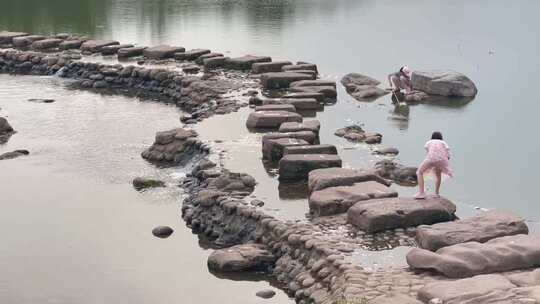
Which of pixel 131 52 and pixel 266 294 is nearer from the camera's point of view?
pixel 266 294

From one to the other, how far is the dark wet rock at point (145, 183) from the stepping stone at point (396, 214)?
6002 millimetres

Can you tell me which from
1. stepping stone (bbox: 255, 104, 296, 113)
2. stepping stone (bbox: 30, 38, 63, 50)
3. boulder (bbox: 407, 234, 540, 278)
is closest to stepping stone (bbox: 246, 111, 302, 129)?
stepping stone (bbox: 255, 104, 296, 113)

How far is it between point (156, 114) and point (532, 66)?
43.2 feet

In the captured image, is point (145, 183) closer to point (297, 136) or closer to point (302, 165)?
point (297, 136)

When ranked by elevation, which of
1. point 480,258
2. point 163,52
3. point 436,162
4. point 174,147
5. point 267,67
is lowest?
point 174,147

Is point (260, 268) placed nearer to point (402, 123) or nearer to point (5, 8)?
point (402, 123)

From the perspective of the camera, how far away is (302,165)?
1591 cm

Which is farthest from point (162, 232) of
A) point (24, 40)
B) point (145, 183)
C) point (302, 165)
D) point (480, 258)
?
point (24, 40)

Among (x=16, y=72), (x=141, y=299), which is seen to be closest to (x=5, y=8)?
(x=16, y=72)

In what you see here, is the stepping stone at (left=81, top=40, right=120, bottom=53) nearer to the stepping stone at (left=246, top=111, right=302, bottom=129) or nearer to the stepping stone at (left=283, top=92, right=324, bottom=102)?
the stepping stone at (left=283, top=92, right=324, bottom=102)

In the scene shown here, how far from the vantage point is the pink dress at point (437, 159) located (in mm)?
13773

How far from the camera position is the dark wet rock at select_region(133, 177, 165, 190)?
17891mm

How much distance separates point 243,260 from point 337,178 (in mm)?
2594

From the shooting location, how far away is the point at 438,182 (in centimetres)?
1398
